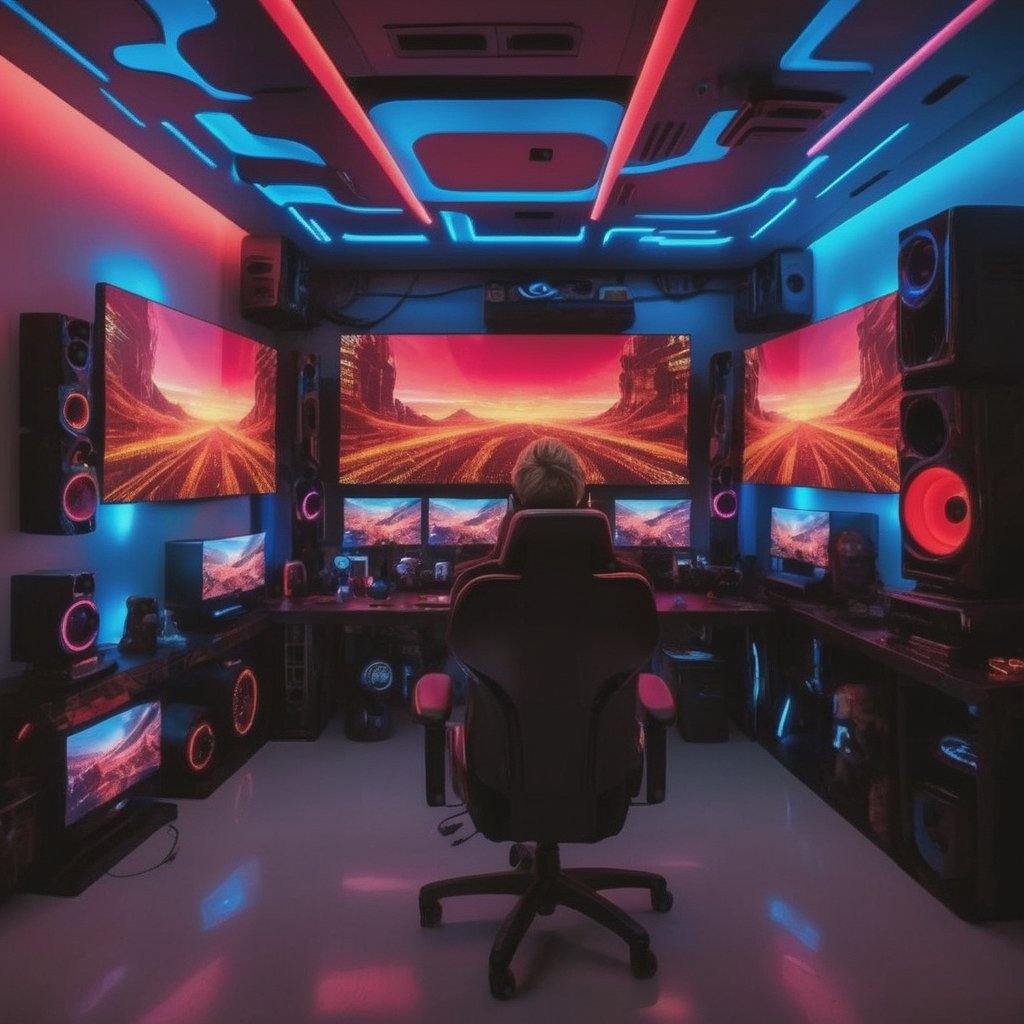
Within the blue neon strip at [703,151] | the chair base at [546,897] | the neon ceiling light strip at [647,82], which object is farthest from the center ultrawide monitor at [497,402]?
the chair base at [546,897]

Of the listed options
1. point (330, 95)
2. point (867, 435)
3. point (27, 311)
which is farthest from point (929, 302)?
point (27, 311)

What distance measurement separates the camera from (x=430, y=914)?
1.93 metres

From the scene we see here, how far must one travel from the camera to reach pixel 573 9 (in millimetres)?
1824

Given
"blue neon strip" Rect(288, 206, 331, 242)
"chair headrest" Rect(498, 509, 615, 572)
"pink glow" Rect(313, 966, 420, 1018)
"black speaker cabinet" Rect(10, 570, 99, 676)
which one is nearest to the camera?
"chair headrest" Rect(498, 509, 615, 572)

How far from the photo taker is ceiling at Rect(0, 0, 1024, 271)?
1.85m

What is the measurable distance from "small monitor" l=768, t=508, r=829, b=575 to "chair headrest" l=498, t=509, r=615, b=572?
198 centimetres

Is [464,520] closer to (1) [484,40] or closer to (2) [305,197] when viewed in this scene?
(2) [305,197]

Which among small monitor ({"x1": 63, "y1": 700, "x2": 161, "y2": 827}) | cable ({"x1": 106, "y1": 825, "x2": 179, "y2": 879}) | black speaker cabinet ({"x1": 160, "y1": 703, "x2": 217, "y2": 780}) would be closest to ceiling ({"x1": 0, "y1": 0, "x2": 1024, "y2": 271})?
small monitor ({"x1": 63, "y1": 700, "x2": 161, "y2": 827})

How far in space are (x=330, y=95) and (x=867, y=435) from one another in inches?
94.2

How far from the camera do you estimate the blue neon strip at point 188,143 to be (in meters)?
2.47

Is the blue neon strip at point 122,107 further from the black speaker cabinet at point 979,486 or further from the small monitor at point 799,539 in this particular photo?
the small monitor at point 799,539

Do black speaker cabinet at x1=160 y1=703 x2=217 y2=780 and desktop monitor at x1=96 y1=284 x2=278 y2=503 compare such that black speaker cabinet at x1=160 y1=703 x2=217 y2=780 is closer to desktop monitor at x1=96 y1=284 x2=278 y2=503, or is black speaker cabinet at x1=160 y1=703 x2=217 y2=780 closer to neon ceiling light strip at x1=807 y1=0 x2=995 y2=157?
desktop monitor at x1=96 y1=284 x2=278 y2=503

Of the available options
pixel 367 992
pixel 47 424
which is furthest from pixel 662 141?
pixel 367 992

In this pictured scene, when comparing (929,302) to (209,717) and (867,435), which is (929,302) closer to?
(867,435)
